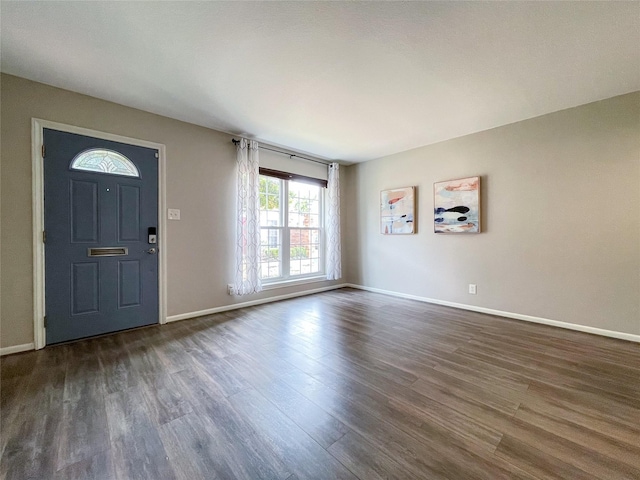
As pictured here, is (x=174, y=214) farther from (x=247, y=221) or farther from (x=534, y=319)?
(x=534, y=319)

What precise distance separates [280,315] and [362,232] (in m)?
2.46

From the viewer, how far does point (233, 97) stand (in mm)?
2650

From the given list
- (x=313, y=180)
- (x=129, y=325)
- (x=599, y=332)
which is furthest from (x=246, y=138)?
(x=599, y=332)

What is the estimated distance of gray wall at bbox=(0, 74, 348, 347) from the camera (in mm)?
2299

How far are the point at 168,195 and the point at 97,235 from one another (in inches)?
33.0

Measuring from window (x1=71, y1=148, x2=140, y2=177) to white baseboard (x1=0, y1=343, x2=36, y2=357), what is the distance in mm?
1748

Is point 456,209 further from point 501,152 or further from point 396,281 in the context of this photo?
point 396,281

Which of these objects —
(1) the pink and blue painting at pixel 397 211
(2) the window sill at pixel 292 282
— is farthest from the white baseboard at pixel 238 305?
(1) the pink and blue painting at pixel 397 211

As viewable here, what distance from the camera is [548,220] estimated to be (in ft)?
9.97

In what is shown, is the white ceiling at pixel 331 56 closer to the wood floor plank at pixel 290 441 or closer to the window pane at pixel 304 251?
the window pane at pixel 304 251

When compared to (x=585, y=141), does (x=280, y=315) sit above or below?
below

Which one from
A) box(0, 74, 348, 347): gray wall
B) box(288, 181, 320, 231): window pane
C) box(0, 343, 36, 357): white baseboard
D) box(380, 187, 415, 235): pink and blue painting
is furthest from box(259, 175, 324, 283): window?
box(0, 343, 36, 357): white baseboard

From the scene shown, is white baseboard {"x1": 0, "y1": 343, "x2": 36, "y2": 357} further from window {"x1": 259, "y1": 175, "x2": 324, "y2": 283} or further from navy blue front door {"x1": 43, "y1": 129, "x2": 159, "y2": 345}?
window {"x1": 259, "y1": 175, "x2": 324, "y2": 283}

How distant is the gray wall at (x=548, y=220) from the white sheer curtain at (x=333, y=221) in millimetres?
1375
